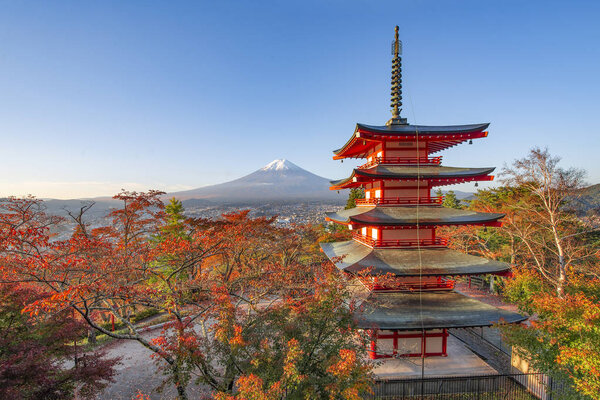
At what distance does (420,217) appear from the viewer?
1030 cm

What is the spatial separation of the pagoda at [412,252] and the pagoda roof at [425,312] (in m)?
0.03

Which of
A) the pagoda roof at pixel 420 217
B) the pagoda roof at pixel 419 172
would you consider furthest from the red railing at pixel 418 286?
the pagoda roof at pixel 419 172

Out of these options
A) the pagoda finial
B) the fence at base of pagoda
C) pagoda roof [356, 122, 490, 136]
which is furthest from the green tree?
the fence at base of pagoda

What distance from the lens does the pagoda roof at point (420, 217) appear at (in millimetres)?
9773

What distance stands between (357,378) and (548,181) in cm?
1464

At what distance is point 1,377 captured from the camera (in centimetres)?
567

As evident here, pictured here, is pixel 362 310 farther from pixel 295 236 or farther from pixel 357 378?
pixel 295 236

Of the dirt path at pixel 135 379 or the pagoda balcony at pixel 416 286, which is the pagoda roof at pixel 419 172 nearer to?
the pagoda balcony at pixel 416 286

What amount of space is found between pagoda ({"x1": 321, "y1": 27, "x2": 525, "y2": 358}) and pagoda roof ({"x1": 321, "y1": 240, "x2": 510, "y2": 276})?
3 cm

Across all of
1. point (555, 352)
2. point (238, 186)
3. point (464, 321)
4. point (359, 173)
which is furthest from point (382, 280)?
point (238, 186)

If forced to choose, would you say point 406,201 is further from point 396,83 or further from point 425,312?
point 396,83

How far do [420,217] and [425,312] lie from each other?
3512 mm

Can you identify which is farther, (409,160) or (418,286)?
(409,160)

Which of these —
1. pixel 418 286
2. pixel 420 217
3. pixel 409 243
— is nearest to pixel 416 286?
pixel 418 286
